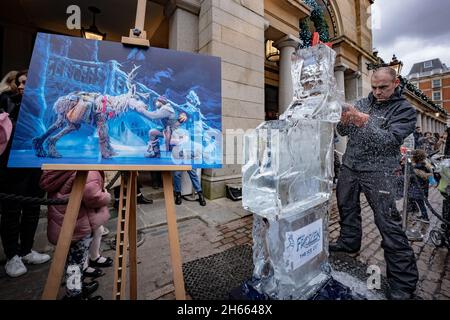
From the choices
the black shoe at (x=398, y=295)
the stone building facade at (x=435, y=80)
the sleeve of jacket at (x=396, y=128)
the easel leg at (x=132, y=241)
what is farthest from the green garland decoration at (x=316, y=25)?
the stone building facade at (x=435, y=80)

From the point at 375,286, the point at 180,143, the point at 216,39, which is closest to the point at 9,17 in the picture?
the point at 216,39

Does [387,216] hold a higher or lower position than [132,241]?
higher

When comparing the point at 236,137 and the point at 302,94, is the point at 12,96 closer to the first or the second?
the point at 302,94

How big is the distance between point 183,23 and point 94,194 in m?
4.49

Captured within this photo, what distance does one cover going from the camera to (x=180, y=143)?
180cm

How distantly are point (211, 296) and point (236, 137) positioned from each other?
338 cm

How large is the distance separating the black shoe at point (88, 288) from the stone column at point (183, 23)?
4.41 m

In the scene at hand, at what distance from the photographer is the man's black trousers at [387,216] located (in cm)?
177

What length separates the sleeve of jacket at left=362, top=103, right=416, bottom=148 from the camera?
72.5 inches

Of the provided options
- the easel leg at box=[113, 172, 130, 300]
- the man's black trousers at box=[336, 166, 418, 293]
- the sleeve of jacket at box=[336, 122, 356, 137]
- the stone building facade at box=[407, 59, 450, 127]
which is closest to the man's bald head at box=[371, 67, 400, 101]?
the sleeve of jacket at box=[336, 122, 356, 137]

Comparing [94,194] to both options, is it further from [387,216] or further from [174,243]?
[387,216]

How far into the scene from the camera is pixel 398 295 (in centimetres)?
173

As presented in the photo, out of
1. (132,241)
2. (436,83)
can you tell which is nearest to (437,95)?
(436,83)

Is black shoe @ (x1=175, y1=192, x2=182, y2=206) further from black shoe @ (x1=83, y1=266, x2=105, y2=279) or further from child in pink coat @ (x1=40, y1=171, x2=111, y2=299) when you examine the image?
child in pink coat @ (x1=40, y1=171, x2=111, y2=299)
